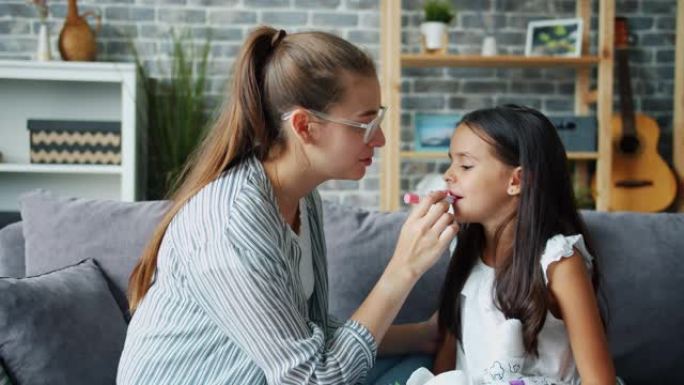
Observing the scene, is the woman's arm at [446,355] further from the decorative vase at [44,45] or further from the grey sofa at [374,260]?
the decorative vase at [44,45]

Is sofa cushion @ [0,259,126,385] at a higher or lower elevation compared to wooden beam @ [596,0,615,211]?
lower

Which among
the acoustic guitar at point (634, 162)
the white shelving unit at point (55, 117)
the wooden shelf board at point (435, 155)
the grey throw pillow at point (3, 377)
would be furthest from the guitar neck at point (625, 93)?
the grey throw pillow at point (3, 377)

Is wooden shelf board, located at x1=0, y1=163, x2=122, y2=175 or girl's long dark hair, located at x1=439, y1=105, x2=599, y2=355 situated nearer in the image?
girl's long dark hair, located at x1=439, y1=105, x2=599, y2=355

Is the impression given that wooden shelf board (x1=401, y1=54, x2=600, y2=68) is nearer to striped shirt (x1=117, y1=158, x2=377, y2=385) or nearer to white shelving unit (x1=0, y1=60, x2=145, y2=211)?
white shelving unit (x1=0, y1=60, x2=145, y2=211)

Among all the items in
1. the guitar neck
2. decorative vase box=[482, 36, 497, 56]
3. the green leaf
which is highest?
the green leaf

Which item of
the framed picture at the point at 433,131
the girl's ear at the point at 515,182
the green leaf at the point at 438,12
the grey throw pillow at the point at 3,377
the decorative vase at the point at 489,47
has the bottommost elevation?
the grey throw pillow at the point at 3,377

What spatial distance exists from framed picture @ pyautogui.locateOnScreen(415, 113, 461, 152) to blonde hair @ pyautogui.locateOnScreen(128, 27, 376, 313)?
104 inches

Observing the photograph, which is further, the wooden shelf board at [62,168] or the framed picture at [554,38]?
the framed picture at [554,38]

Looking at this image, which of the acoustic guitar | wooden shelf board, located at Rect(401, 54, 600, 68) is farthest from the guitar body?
wooden shelf board, located at Rect(401, 54, 600, 68)

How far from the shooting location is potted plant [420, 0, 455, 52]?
4.00 metres

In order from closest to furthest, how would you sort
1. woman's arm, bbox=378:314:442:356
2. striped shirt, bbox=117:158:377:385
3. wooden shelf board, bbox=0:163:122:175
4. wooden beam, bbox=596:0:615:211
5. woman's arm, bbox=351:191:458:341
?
striped shirt, bbox=117:158:377:385 → woman's arm, bbox=351:191:458:341 → woman's arm, bbox=378:314:442:356 → wooden shelf board, bbox=0:163:122:175 → wooden beam, bbox=596:0:615:211

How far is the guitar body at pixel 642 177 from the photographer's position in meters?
4.12

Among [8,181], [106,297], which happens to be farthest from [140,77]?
[106,297]

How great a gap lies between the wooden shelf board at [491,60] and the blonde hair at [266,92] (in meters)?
2.52
